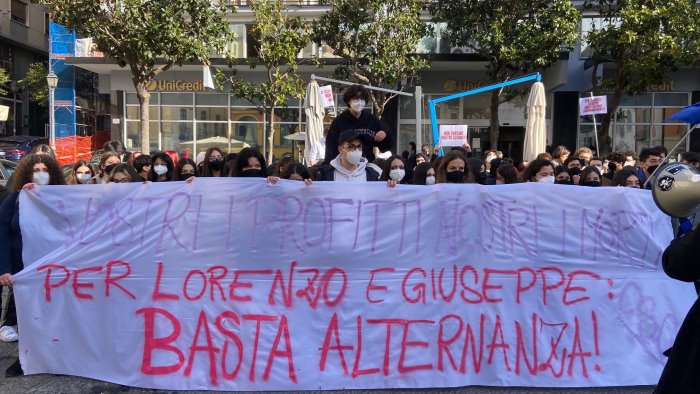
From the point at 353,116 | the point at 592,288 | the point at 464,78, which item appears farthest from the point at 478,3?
the point at 592,288

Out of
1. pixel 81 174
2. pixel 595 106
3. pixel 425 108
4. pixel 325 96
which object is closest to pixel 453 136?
pixel 595 106

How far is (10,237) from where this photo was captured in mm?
4461

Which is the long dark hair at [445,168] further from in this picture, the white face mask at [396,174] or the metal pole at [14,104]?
the metal pole at [14,104]

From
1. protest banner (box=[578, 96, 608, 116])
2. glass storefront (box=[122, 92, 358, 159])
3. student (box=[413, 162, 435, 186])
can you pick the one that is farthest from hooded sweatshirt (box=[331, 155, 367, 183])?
glass storefront (box=[122, 92, 358, 159])

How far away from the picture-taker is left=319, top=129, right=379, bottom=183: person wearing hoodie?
15.6 ft

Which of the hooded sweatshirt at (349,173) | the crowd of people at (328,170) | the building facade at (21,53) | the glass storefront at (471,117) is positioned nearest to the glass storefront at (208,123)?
the glass storefront at (471,117)

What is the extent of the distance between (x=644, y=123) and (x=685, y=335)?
20.7m

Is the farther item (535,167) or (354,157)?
(535,167)

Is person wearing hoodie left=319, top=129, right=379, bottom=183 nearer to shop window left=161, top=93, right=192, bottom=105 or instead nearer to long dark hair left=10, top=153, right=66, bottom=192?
long dark hair left=10, top=153, right=66, bottom=192

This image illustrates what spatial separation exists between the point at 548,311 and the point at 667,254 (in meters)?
1.86

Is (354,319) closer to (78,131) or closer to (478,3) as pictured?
(478,3)

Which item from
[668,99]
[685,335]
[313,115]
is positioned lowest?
[685,335]

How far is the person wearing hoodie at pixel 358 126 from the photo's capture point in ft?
17.2

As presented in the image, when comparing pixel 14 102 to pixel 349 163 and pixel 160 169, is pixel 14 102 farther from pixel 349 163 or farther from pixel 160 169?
pixel 349 163
